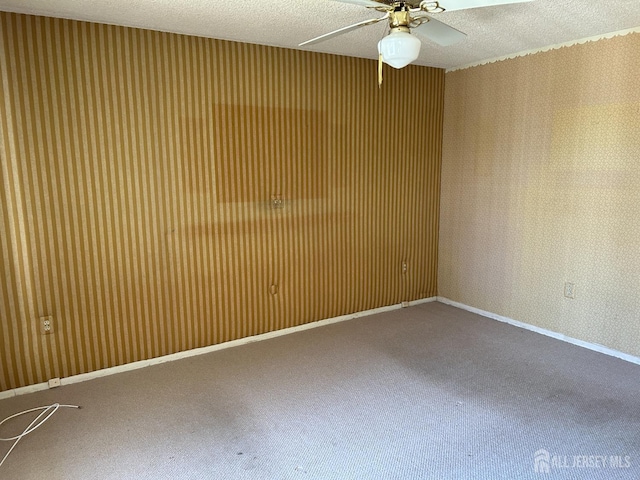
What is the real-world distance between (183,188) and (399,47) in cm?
185

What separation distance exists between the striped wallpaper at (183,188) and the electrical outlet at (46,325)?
0.15 ft

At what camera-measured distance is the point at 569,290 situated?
11.4ft

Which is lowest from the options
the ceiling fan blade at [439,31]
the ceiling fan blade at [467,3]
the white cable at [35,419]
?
the white cable at [35,419]

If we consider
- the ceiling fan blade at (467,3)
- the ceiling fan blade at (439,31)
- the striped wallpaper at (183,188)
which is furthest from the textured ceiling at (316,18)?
the ceiling fan blade at (467,3)

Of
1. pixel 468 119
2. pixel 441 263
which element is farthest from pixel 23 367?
pixel 468 119

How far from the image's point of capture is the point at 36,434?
234 centimetres

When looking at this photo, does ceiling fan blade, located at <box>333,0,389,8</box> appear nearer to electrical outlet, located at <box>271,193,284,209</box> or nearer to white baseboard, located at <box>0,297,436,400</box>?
electrical outlet, located at <box>271,193,284,209</box>

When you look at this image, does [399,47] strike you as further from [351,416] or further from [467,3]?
[351,416]

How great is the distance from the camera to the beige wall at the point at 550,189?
10.2 feet

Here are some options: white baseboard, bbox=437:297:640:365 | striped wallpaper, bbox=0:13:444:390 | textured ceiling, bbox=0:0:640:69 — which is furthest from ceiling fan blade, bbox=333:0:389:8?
white baseboard, bbox=437:297:640:365

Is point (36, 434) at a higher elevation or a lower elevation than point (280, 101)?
lower

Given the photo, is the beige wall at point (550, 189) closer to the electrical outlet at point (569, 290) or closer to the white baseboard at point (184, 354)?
the electrical outlet at point (569, 290)

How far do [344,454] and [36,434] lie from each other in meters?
1.65

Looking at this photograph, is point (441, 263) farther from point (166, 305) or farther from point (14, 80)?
point (14, 80)
